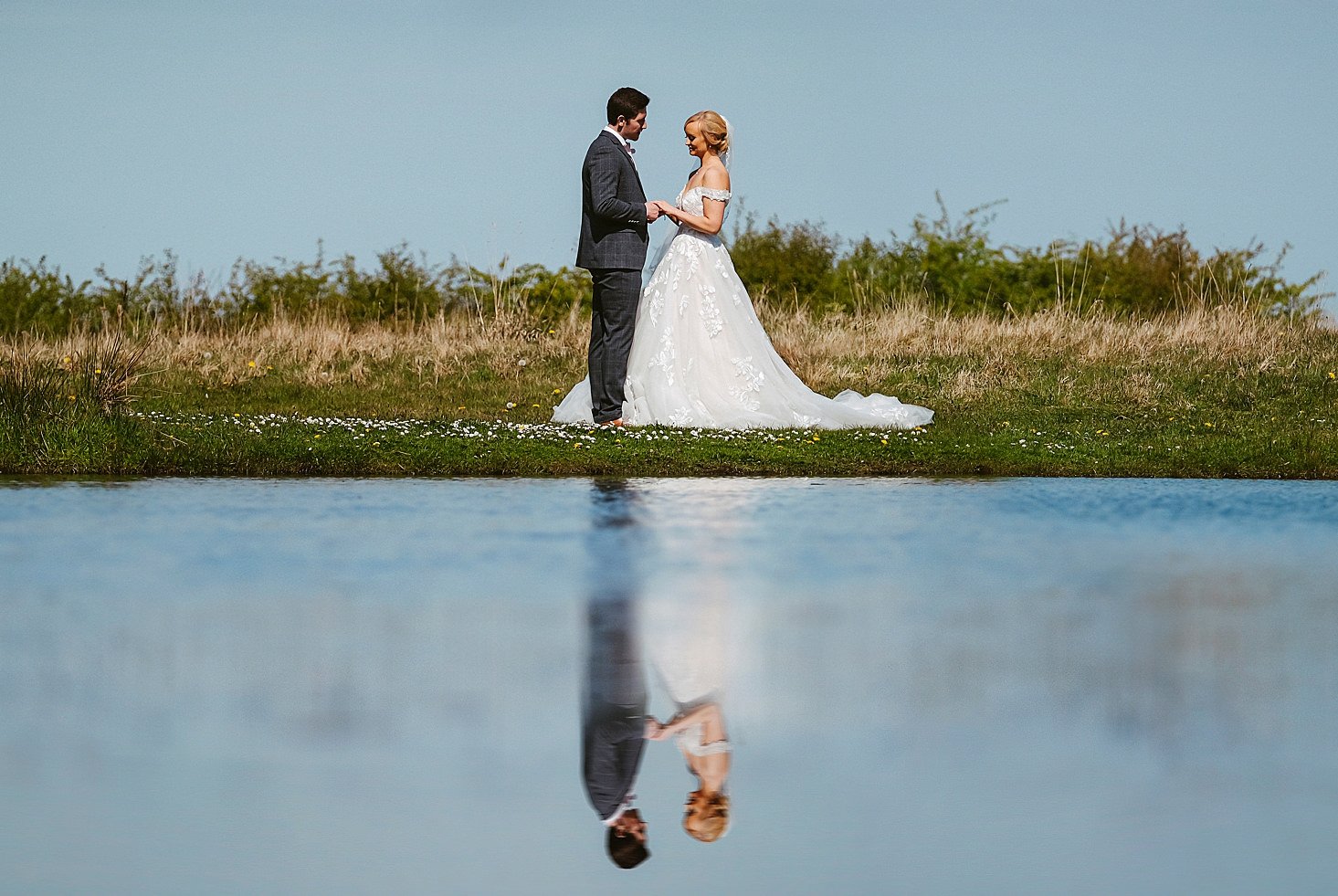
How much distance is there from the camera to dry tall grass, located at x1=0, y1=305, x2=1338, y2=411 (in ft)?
63.2

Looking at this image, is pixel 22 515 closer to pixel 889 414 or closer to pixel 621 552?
pixel 621 552

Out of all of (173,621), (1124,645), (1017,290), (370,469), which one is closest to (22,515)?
(370,469)

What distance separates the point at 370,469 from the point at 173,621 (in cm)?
623

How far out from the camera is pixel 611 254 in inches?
574

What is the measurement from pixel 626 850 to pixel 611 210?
11172 millimetres

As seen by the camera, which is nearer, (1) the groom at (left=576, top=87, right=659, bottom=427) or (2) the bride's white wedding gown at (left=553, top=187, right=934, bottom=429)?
(1) the groom at (left=576, top=87, right=659, bottom=427)

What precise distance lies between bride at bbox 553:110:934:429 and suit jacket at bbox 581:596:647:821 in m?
8.69

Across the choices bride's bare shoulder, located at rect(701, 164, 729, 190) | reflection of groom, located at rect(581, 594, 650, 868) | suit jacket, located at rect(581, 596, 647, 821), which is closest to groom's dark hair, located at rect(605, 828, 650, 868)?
reflection of groom, located at rect(581, 594, 650, 868)

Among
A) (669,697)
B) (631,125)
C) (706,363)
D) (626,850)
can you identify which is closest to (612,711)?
(669,697)

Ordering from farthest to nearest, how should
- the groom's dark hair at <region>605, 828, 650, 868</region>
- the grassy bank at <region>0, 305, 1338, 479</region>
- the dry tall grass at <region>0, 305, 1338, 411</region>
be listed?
the dry tall grass at <region>0, 305, 1338, 411</region> < the grassy bank at <region>0, 305, 1338, 479</region> < the groom's dark hair at <region>605, 828, 650, 868</region>

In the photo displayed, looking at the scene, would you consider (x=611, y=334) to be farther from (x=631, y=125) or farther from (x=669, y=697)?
(x=669, y=697)

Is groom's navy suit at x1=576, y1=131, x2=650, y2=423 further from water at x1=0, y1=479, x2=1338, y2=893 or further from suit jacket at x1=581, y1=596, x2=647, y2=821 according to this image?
suit jacket at x1=581, y1=596, x2=647, y2=821

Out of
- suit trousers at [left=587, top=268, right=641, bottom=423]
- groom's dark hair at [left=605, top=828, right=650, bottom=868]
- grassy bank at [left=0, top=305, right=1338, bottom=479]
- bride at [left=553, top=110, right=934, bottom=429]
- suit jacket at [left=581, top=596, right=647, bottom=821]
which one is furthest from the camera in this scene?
bride at [left=553, top=110, right=934, bottom=429]

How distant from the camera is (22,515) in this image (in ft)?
31.7
